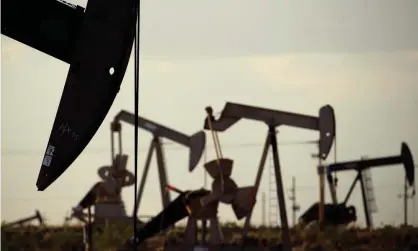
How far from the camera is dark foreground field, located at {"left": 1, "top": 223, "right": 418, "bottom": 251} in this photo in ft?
13.3

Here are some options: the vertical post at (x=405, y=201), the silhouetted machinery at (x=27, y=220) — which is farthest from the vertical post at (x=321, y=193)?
the silhouetted machinery at (x=27, y=220)

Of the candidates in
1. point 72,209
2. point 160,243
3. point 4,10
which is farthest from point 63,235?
point 4,10

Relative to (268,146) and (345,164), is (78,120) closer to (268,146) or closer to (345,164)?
(268,146)

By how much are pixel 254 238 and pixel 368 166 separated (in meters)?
0.68

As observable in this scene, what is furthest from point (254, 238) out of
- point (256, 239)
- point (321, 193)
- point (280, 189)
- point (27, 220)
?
point (27, 220)

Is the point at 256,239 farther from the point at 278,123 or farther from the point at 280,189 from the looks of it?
the point at 278,123

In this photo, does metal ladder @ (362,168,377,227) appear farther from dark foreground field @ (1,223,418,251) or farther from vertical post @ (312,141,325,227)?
vertical post @ (312,141,325,227)

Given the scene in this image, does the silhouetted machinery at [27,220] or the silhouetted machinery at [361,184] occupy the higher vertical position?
the silhouetted machinery at [361,184]

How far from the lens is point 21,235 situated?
13.4 ft

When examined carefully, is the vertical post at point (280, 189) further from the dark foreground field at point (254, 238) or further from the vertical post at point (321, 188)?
the vertical post at point (321, 188)

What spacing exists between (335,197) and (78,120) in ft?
12.0

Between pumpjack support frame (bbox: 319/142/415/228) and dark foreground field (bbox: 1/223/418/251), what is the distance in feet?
0.58

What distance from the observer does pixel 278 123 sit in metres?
4.29

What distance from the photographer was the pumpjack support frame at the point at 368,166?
409 cm
